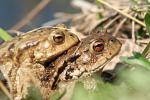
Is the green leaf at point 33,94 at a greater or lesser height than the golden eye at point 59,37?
lesser

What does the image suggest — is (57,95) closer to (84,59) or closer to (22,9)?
(84,59)

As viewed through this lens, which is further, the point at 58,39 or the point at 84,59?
the point at 84,59

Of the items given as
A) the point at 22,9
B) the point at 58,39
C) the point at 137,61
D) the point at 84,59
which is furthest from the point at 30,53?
the point at 22,9

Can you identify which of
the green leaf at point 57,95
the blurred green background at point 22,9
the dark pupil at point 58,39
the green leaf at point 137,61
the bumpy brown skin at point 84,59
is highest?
the dark pupil at point 58,39

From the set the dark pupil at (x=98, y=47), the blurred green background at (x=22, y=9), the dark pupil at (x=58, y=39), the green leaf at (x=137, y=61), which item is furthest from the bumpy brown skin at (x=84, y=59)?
the blurred green background at (x=22, y=9)

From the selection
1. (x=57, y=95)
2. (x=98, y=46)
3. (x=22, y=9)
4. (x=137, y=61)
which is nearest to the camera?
(x=137, y=61)

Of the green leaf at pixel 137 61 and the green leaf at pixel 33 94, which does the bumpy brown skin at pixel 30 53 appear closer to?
the green leaf at pixel 33 94
